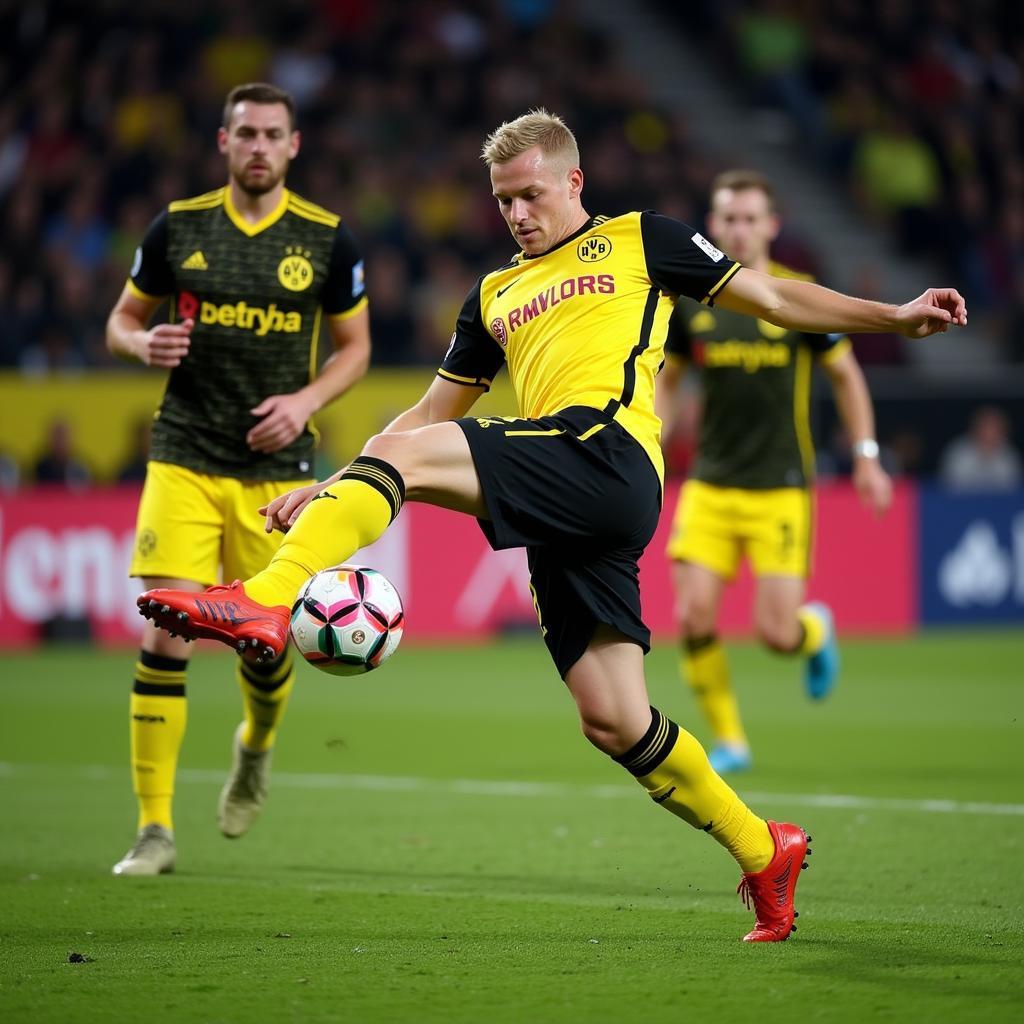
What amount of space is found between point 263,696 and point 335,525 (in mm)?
2541

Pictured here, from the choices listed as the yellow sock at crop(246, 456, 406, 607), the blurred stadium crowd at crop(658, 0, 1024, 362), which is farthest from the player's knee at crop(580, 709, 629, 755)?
the blurred stadium crowd at crop(658, 0, 1024, 362)

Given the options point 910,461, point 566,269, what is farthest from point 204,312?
point 910,461

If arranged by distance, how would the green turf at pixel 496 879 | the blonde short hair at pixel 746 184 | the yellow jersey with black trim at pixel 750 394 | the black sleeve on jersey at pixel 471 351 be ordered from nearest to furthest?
the green turf at pixel 496 879 → the black sleeve on jersey at pixel 471 351 → the blonde short hair at pixel 746 184 → the yellow jersey with black trim at pixel 750 394

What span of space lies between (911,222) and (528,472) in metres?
18.0

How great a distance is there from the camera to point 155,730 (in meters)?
6.79

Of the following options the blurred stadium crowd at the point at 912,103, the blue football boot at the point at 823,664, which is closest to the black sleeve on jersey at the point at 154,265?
the blue football boot at the point at 823,664

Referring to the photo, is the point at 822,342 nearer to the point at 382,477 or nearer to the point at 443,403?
the point at 443,403

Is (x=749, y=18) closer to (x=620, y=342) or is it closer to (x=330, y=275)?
(x=330, y=275)

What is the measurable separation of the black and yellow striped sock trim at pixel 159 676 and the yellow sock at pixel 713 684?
326cm

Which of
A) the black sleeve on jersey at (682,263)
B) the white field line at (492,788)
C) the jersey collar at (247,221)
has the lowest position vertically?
the white field line at (492,788)

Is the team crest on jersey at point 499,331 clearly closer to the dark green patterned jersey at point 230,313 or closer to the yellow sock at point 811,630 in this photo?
the dark green patterned jersey at point 230,313

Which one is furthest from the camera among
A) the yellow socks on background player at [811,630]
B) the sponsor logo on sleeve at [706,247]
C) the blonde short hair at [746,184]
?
the yellow socks on background player at [811,630]

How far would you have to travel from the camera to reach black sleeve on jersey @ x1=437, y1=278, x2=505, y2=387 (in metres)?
5.65

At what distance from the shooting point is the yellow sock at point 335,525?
15.6 ft
